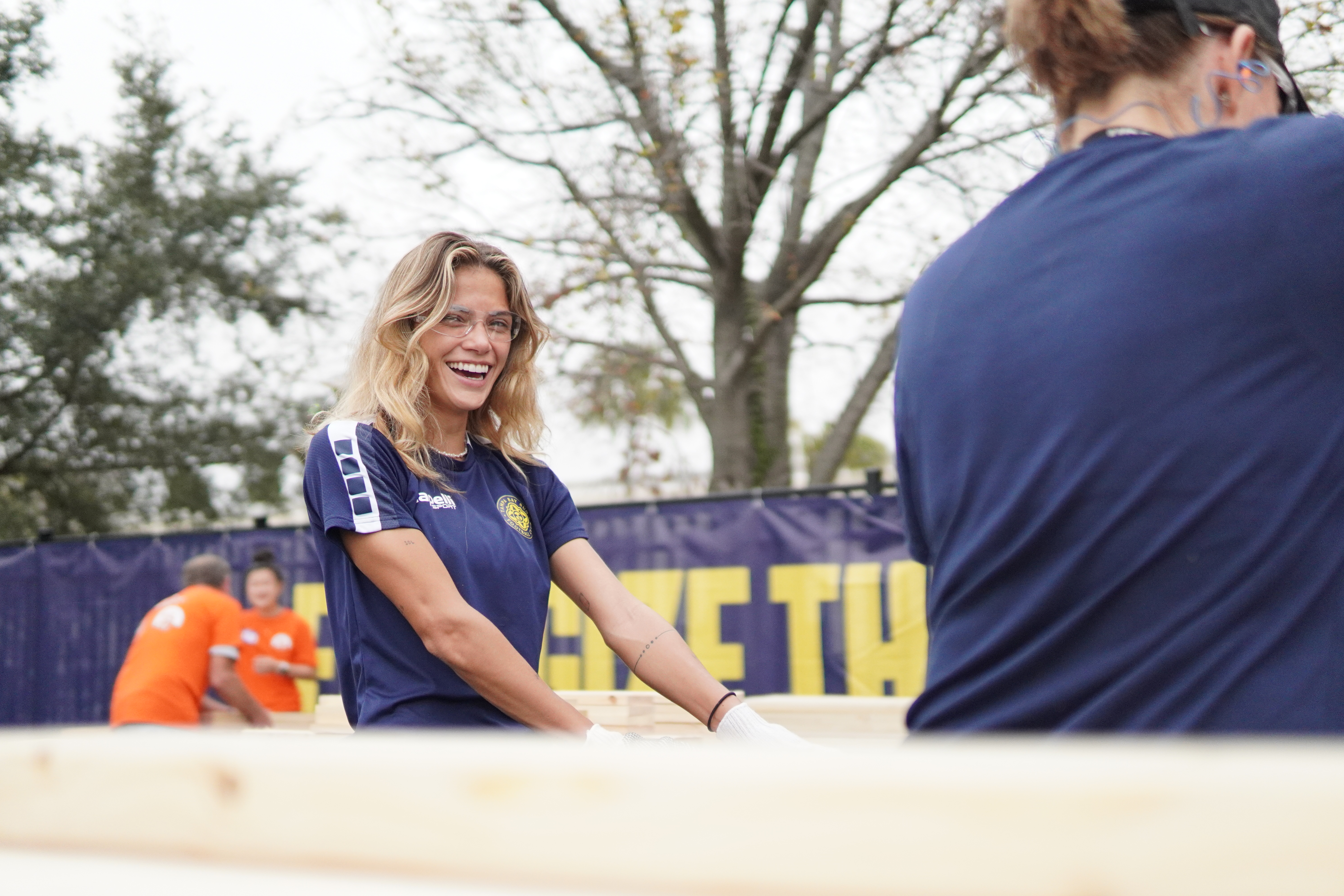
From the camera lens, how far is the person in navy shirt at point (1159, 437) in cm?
110

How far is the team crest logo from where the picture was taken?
2.44m

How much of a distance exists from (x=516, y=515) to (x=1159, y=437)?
5.19ft

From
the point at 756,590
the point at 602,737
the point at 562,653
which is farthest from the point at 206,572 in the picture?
the point at 602,737

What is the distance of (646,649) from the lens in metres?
2.44

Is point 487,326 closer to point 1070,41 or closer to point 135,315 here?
point 1070,41

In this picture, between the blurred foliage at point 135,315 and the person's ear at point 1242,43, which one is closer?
the person's ear at point 1242,43

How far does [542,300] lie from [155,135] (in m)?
12.6

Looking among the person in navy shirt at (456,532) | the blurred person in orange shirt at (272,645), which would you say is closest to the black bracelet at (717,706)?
the person in navy shirt at (456,532)

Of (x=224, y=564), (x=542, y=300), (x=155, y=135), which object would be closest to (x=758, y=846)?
(x=224, y=564)

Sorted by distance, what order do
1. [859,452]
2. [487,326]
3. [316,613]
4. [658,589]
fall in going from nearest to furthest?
[487,326], [658,589], [316,613], [859,452]

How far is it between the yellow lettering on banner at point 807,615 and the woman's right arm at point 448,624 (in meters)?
5.30

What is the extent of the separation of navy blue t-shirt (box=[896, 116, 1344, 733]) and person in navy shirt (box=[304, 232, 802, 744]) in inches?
36.7

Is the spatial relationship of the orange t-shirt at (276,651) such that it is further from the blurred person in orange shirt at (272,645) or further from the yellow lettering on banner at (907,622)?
the yellow lettering on banner at (907,622)

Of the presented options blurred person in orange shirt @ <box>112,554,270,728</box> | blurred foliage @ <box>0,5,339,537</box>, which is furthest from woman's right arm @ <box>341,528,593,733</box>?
blurred foliage @ <box>0,5,339,537</box>
